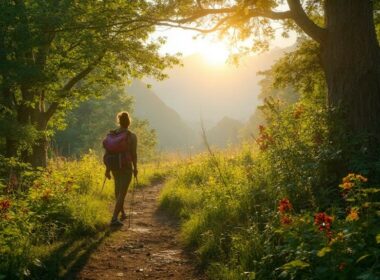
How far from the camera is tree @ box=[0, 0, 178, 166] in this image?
9312 mm

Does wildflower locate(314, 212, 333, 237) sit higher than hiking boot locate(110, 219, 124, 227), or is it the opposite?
wildflower locate(314, 212, 333, 237)

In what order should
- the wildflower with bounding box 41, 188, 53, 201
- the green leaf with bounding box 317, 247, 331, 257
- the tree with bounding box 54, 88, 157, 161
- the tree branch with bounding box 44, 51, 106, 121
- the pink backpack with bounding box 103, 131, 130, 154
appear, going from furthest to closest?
the tree with bounding box 54, 88, 157, 161 < the tree branch with bounding box 44, 51, 106, 121 < the pink backpack with bounding box 103, 131, 130, 154 < the wildflower with bounding box 41, 188, 53, 201 < the green leaf with bounding box 317, 247, 331, 257

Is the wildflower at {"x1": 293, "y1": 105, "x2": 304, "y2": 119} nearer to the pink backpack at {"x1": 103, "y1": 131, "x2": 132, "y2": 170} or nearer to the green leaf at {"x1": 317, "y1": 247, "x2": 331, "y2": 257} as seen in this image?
the pink backpack at {"x1": 103, "y1": 131, "x2": 132, "y2": 170}

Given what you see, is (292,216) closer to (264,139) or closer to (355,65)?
(264,139)

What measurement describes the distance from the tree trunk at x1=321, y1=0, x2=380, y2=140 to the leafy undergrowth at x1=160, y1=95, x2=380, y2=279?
2.06ft

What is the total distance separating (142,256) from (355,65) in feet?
16.7

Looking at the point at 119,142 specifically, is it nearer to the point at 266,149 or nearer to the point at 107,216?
the point at 107,216

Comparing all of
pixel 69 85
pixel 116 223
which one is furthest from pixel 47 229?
pixel 69 85

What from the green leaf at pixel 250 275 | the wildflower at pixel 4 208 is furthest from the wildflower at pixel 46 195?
the green leaf at pixel 250 275

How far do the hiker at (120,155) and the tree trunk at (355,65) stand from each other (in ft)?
13.5

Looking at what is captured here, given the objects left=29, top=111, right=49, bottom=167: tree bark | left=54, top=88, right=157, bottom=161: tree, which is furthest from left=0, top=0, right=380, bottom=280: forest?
left=54, top=88, right=157, bottom=161: tree

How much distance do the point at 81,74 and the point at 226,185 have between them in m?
8.80

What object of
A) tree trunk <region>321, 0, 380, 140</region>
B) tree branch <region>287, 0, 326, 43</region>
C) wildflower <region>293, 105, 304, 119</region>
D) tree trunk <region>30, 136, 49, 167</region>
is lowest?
tree trunk <region>30, 136, 49, 167</region>

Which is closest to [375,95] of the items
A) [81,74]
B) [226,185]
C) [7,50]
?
[226,185]
